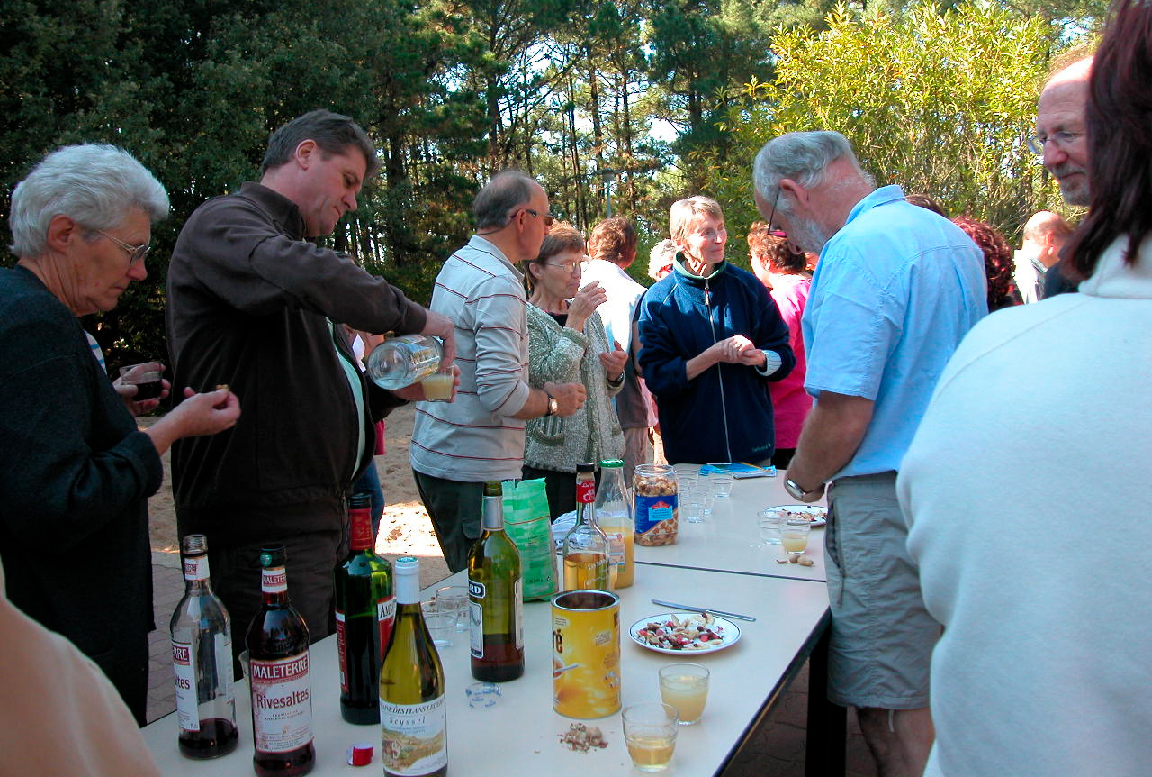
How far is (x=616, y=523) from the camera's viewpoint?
6.59 ft

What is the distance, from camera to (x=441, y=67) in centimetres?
2089

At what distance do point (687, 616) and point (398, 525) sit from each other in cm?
476

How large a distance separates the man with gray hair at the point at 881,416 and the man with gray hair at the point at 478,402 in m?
1.01

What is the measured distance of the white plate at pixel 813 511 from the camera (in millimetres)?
2559

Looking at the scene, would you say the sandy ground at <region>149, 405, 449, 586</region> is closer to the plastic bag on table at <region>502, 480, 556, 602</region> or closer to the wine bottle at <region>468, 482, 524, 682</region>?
the plastic bag on table at <region>502, 480, 556, 602</region>

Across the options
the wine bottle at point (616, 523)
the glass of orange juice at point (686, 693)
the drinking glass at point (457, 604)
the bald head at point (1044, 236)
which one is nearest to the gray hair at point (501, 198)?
the wine bottle at point (616, 523)

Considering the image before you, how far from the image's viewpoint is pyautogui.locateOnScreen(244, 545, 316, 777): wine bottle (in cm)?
121

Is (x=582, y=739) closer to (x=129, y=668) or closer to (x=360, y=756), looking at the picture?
(x=360, y=756)

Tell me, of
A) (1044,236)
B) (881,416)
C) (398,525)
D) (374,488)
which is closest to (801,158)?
(881,416)

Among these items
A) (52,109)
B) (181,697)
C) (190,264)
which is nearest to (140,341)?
(52,109)

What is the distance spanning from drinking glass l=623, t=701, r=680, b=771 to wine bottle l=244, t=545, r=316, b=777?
1.55ft

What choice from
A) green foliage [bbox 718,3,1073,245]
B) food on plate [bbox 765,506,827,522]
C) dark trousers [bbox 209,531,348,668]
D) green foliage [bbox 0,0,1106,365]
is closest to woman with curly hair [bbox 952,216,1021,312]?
food on plate [bbox 765,506,827,522]

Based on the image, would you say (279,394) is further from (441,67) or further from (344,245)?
(441,67)

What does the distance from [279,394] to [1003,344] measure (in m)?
1.64
